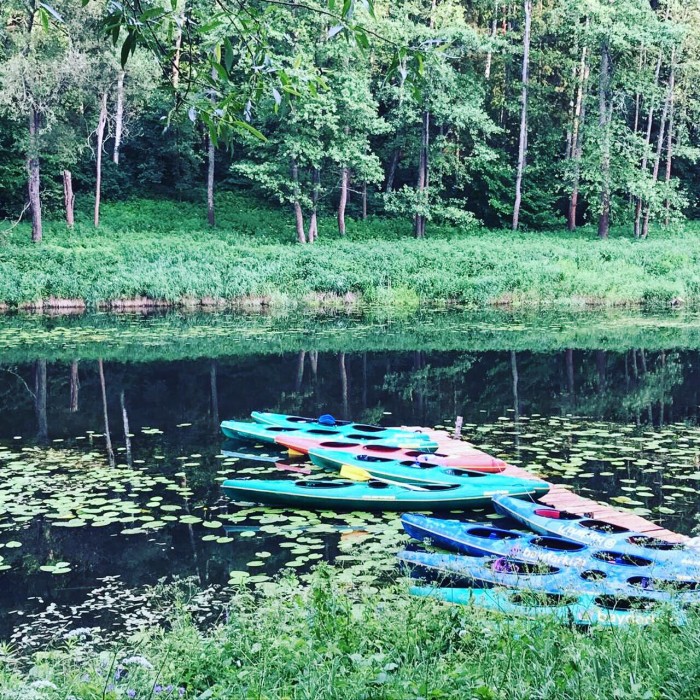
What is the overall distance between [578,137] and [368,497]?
3132 centimetres

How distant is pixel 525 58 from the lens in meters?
36.1

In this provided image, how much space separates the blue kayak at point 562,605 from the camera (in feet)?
16.9

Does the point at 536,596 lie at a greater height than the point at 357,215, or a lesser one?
lesser

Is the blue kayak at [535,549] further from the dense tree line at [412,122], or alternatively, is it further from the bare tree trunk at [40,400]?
the dense tree line at [412,122]

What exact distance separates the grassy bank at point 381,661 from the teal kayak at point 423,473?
10.3 feet

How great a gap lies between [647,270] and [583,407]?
1726cm

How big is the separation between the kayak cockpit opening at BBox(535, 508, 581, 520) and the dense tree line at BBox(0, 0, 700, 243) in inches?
823

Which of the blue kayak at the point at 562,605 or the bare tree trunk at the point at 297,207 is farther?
the bare tree trunk at the point at 297,207

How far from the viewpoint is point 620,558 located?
643 cm

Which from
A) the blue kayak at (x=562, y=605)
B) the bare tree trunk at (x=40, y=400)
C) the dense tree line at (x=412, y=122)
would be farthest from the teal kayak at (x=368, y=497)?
the dense tree line at (x=412, y=122)

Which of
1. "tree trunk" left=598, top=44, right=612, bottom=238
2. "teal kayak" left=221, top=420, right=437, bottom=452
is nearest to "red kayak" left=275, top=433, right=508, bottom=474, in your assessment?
"teal kayak" left=221, top=420, right=437, bottom=452

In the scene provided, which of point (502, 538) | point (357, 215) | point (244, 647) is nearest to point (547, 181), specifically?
point (357, 215)

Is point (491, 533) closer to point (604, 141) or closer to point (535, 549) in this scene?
point (535, 549)

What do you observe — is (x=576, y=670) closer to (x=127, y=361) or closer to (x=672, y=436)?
(x=672, y=436)
